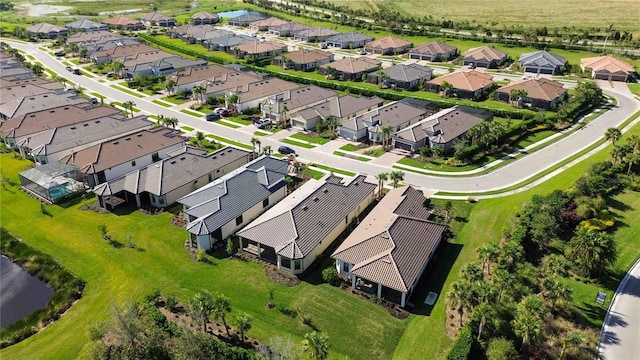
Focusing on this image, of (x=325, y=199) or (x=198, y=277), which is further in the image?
(x=325, y=199)

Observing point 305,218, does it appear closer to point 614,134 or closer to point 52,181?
point 52,181

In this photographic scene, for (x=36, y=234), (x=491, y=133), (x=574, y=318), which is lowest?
(x=36, y=234)

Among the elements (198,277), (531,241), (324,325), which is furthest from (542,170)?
(198,277)

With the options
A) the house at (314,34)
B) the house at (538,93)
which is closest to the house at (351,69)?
the house at (538,93)

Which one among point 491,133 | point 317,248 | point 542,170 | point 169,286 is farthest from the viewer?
point 491,133

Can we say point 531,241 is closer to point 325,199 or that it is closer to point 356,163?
point 325,199

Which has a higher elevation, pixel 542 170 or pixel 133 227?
pixel 542 170

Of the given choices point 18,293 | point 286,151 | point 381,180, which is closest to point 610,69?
point 381,180

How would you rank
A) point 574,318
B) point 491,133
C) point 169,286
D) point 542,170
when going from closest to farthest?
1. point 574,318
2. point 169,286
3. point 542,170
4. point 491,133
